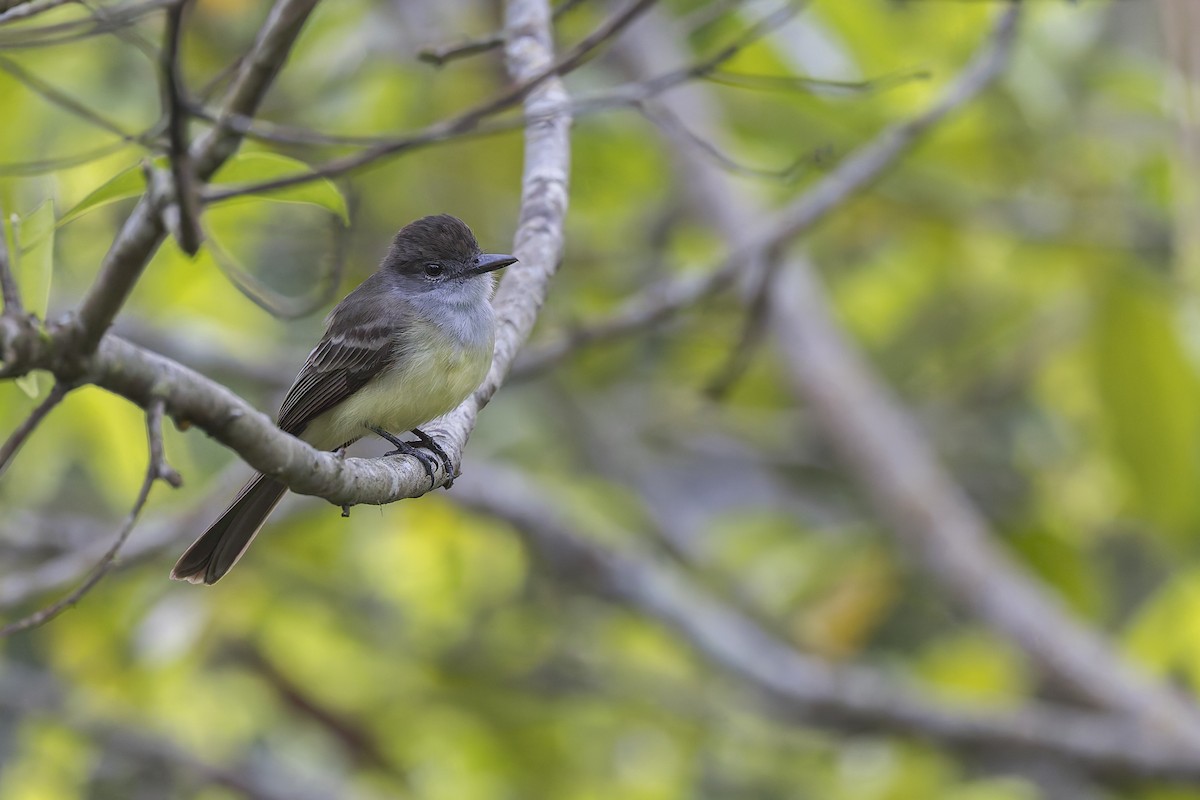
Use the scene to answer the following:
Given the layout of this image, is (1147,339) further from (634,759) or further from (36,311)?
(36,311)

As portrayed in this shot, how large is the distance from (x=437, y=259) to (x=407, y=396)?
32.4 inches

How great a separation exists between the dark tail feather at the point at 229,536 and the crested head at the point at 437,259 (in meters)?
0.92

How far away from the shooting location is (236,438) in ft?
6.06

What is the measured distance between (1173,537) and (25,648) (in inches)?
191

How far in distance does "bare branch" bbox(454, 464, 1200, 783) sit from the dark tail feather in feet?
6.73

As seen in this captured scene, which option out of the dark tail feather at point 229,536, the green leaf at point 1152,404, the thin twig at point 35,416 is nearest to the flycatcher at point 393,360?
the dark tail feather at point 229,536

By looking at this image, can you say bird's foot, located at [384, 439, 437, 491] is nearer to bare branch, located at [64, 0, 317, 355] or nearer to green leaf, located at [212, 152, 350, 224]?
green leaf, located at [212, 152, 350, 224]

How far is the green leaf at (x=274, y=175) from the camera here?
8.23 feet

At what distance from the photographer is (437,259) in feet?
14.4

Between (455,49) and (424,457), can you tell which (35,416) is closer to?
(424,457)

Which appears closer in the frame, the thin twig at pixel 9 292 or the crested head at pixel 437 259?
the thin twig at pixel 9 292

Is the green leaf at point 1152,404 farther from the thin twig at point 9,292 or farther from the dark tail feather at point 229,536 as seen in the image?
the thin twig at point 9,292

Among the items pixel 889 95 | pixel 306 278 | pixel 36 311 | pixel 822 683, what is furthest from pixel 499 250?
pixel 36 311

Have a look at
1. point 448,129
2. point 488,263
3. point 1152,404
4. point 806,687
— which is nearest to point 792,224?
point 488,263
